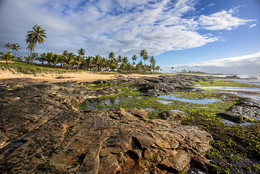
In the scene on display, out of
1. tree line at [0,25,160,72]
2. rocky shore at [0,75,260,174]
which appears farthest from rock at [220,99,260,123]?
tree line at [0,25,160,72]

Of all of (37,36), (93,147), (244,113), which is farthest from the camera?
(37,36)

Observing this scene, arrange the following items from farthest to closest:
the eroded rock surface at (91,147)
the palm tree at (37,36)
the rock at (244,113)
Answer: the palm tree at (37,36) → the rock at (244,113) → the eroded rock surface at (91,147)

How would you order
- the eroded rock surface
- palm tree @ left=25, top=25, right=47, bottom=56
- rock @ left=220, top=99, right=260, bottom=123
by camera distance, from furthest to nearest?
palm tree @ left=25, top=25, right=47, bottom=56 < rock @ left=220, top=99, right=260, bottom=123 < the eroded rock surface

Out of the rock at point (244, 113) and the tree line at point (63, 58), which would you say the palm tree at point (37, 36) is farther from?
the rock at point (244, 113)

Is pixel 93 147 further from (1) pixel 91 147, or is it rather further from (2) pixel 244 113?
(2) pixel 244 113

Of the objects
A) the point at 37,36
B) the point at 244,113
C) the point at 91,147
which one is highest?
the point at 37,36

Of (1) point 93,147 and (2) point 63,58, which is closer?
(1) point 93,147

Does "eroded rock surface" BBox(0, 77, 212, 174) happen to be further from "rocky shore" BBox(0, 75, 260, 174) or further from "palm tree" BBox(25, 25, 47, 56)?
"palm tree" BBox(25, 25, 47, 56)

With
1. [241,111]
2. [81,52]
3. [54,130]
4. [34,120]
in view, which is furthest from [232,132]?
[81,52]

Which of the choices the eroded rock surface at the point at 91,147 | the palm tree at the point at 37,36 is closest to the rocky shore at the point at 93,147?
the eroded rock surface at the point at 91,147

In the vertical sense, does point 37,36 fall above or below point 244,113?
above

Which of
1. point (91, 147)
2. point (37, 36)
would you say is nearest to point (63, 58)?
point (37, 36)

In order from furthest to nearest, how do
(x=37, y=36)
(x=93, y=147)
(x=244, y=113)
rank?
(x=37, y=36)
(x=244, y=113)
(x=93, y=147)

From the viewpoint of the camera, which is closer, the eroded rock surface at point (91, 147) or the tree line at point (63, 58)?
the eroded rock surface at point (91, 147)
